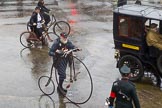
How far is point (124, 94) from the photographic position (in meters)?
8.45

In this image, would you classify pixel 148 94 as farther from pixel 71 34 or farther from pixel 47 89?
pixel 71 34

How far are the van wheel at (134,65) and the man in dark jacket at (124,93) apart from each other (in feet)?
15.2

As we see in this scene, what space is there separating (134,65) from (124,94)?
5023 millimetres

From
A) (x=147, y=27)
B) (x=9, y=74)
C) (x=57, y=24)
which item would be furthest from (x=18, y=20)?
(x=147, y=27)

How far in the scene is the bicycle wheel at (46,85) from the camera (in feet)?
39.1

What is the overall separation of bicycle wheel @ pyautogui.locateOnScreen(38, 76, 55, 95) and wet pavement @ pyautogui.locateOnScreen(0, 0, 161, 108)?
0.16 meters

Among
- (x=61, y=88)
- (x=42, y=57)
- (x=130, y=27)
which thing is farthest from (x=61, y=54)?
(x=42, y=57)

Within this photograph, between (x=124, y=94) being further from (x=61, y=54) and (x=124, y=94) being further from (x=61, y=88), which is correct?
(x=61, y=88)

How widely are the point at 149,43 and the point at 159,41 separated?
33 cm

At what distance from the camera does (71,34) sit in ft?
62.3

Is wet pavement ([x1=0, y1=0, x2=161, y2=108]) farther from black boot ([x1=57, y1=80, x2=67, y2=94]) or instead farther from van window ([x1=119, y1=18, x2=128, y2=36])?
van window ([x1=119, y1=18, x2=128, y2=36])

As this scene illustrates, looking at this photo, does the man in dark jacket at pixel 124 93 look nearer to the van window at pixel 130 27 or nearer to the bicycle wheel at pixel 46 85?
the bicycle wheel at pixel 46 85

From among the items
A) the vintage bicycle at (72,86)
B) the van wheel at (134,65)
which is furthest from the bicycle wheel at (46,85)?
the van wheel at (134,65)

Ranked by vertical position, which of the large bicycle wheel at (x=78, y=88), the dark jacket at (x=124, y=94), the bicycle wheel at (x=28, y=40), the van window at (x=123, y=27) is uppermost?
the van window at (x=123, y=27)
